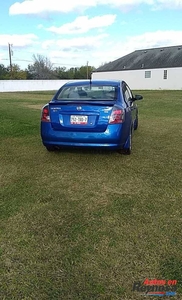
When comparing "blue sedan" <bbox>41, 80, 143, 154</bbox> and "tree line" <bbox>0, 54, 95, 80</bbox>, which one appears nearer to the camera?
"blue sedan" <bbox>41, 80, 143, 154</bbox>

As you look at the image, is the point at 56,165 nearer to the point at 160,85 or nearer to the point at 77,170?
the point at 77,170

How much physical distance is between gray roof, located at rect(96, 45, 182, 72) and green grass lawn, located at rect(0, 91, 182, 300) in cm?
4199

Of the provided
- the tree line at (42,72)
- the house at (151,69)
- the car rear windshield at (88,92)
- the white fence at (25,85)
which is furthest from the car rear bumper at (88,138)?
the tree line at (42,72)

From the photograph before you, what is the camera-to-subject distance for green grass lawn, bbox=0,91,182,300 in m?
2.04

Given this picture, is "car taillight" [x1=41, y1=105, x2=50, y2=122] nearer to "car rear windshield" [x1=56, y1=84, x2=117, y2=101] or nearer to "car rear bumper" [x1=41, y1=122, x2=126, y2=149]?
"car rear bumper" [x1=41, y1=122, x2=126, y2=149]

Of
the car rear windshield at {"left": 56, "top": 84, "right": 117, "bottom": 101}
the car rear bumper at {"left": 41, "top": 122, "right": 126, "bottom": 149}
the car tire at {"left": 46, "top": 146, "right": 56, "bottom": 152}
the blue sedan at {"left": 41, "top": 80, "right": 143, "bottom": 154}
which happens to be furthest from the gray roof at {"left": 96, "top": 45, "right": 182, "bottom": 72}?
the car rear bumper at {"left": 41, "top": 122, "right": 126, "bottom": 149}

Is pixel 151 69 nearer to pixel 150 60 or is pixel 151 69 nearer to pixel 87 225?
pixel 150 60

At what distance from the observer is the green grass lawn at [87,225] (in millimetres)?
2037

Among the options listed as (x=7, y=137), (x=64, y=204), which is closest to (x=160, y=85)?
(x=7, y=137)

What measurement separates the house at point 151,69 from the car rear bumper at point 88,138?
41346 millimetres

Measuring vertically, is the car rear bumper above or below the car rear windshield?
below

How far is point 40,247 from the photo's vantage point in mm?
2416

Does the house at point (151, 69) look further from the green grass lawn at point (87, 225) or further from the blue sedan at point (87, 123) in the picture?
the green grass lawn at point (87, 225)

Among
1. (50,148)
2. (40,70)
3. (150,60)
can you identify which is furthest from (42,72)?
(50,148)
